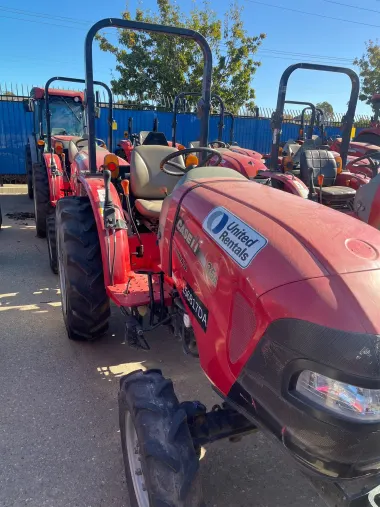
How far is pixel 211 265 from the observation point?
154cm

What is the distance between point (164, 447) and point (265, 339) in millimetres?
518

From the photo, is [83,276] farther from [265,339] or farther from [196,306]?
[265,339]

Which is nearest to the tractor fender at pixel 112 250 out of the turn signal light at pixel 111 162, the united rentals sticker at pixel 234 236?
the turn signal light at pixel 111 162

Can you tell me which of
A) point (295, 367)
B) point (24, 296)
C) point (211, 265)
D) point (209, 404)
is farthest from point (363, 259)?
point (24, 296)

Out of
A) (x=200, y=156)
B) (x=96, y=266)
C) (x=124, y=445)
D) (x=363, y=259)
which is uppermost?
(x=200, y=156)

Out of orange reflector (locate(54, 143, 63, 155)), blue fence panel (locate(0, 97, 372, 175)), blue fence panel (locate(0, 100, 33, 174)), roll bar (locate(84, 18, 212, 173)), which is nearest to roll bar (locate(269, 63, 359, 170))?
roll bar (locate(84, 18, 212, 173))

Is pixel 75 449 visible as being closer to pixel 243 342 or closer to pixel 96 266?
pixel 96 266

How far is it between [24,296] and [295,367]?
333cm

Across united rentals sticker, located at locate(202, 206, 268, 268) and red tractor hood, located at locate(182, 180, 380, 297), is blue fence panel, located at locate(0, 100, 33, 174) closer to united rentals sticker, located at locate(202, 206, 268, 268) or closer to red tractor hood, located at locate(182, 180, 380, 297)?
red tractor hood, located at locate(182, 180, 380, 297)

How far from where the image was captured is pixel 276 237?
→ 1319 mm

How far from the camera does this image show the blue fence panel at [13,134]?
1118cm

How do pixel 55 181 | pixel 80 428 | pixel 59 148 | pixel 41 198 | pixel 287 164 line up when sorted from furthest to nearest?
pixel 287 164
pixel 59 148
pixel 41 198
pixel 55 181
pixel 80 428

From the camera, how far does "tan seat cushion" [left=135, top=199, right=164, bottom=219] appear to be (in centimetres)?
327

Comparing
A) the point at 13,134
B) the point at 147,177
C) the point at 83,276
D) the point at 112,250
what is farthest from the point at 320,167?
the point at 13,134
